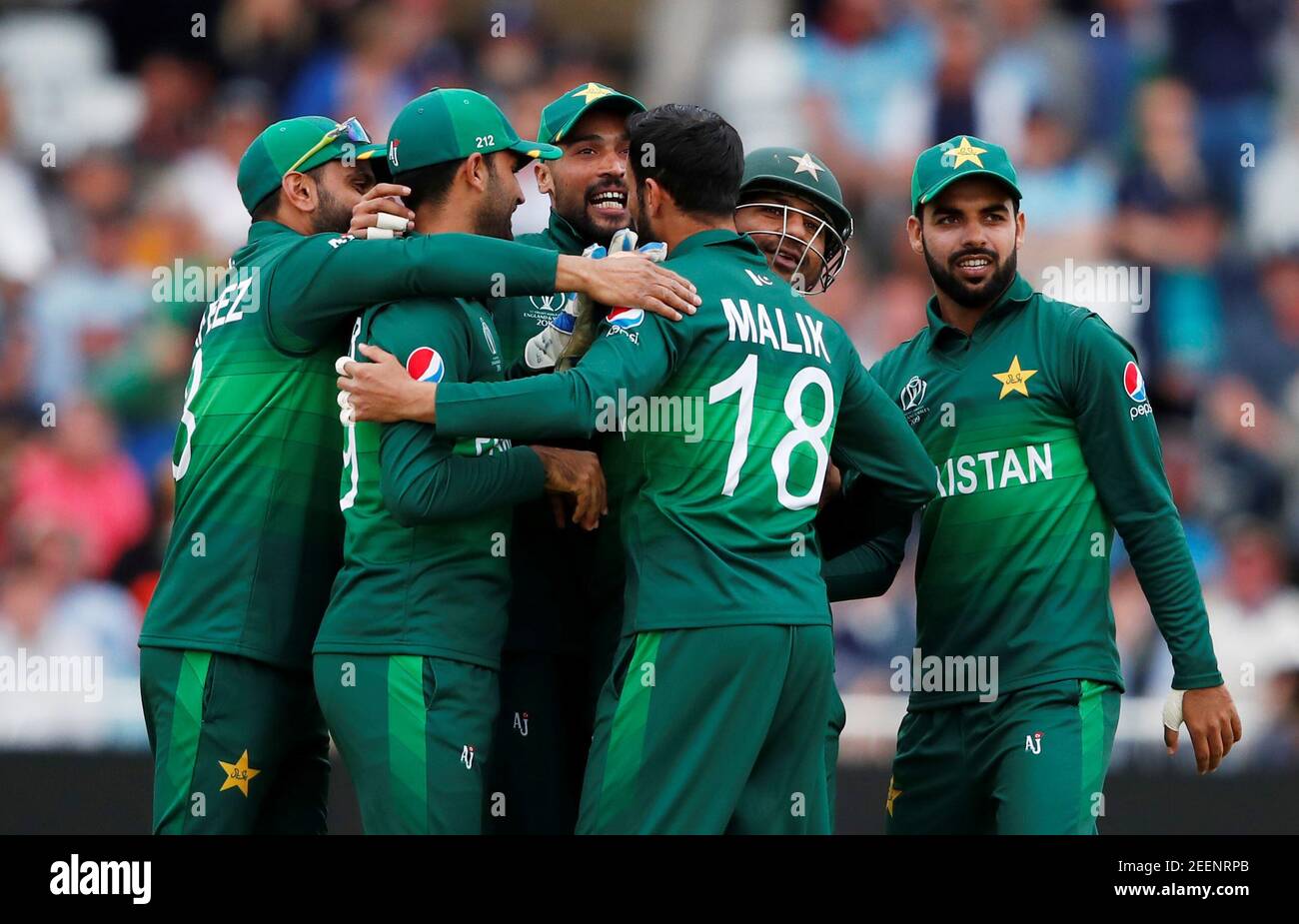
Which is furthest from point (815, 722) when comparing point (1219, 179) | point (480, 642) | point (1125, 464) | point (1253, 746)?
point (1219, 179)

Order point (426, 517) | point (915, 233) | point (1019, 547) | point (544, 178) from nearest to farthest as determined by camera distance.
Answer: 1. point (426, 517)
2. point (1019, 547)
3. point (915, 233)
4. point (544, 178)

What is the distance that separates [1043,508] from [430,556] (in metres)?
1.77

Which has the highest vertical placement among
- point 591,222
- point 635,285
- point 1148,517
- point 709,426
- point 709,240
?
point 591,222

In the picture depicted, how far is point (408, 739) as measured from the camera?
4270mm

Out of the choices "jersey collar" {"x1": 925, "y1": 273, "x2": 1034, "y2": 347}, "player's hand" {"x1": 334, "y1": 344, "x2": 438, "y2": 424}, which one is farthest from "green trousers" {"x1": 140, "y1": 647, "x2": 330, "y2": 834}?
"jersey collar" {"x1": 925, "y1": 273, "x2": 1034, "y2": 347}

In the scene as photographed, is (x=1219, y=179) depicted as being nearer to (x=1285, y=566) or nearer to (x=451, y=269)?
(x=1285, y=566)

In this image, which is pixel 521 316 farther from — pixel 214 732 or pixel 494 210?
pixel 214 732

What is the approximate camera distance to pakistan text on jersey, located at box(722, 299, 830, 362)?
4.34 metres

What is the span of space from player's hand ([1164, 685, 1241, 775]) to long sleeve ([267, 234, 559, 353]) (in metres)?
2.10

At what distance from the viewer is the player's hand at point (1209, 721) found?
4836mm

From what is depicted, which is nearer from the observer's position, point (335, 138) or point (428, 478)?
point (428, 478)

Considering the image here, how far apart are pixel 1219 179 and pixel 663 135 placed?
20.7 feet

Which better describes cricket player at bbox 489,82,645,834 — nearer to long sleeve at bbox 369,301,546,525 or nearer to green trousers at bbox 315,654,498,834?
long sleeve at bbox 369,301,546,525

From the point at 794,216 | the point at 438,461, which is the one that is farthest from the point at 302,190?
the point at 794,216
